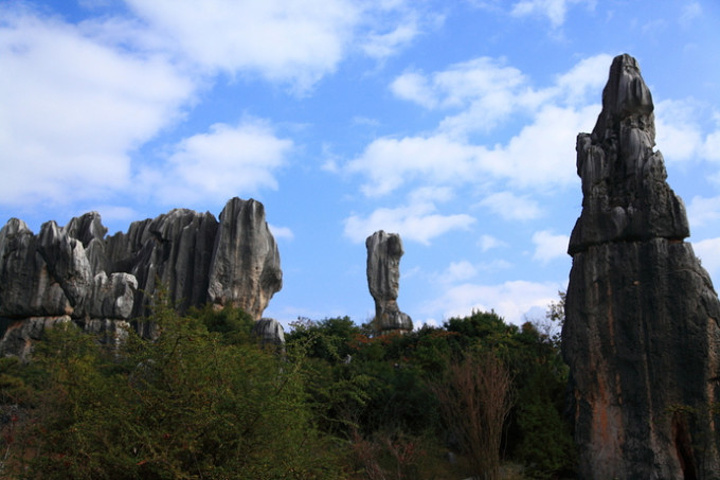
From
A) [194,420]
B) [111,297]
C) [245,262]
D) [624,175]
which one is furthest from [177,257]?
[194,420]

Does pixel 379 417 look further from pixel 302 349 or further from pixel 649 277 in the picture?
pixel 302 349

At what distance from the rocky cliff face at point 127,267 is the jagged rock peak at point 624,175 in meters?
14.9

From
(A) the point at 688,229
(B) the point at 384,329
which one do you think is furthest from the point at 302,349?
(B) the point at 384,329

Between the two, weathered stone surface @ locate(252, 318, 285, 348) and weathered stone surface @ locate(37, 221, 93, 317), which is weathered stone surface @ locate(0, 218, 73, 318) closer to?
weathered stone surface @ locate(37, 221, 93, 317)

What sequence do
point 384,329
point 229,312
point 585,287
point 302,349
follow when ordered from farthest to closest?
point 384,329
point 229,312
point 585,287
point 302,349

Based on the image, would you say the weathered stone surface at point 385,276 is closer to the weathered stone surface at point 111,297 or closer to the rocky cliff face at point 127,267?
the rocky cliff face at point 127,267

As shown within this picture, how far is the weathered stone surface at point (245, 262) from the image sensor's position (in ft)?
106

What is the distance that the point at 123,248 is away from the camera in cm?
4328

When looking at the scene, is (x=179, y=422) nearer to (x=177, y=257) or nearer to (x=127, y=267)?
(x=177, y=257)

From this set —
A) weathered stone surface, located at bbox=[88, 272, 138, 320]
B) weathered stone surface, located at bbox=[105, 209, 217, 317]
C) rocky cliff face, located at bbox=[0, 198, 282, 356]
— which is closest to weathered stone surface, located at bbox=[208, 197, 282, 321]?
rocky cliff face, located at bbox=[0, 198, 282, 356]

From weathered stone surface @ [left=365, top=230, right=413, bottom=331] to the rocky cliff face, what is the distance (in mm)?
5287

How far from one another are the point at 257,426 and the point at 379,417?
990 cm

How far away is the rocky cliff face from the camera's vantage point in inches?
1053

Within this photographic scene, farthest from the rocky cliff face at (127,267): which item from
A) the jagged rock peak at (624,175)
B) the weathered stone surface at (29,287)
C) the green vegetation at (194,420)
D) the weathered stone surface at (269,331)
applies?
the jagged rock peak at (624,175)
